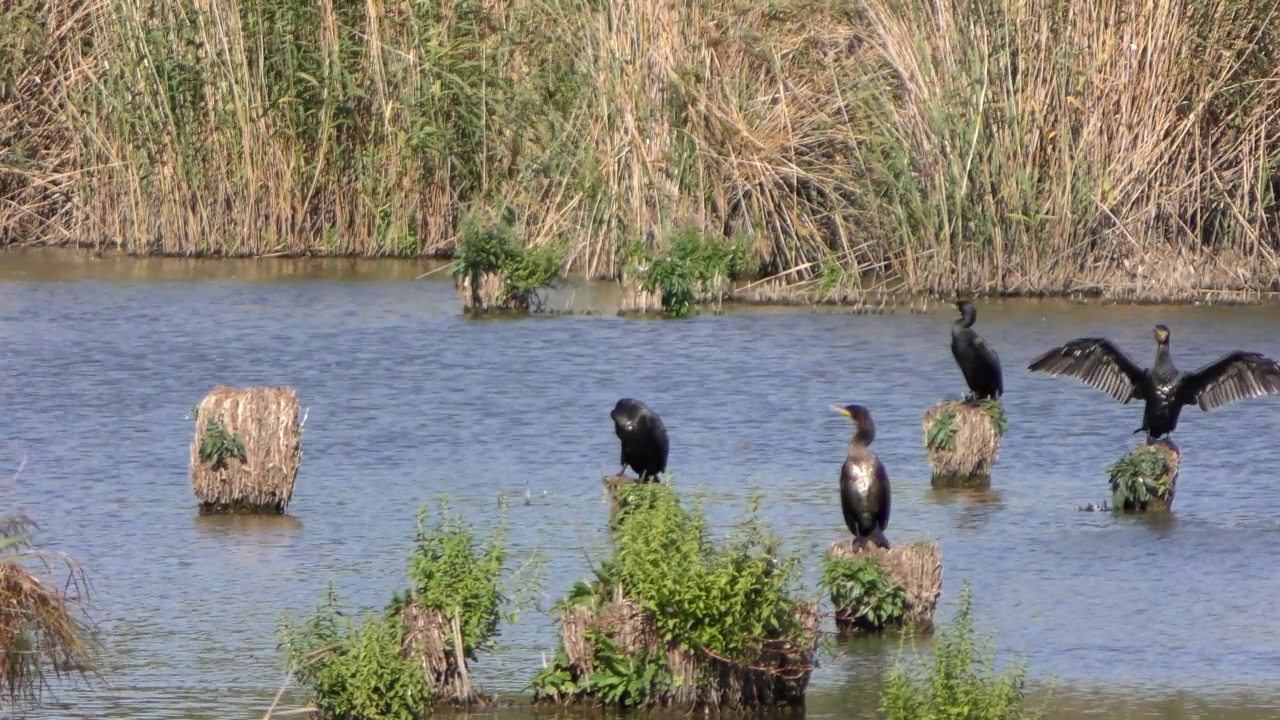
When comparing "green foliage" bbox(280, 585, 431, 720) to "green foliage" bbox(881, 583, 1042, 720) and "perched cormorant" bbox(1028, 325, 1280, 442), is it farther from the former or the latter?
"perched cormorant" bbox(1028, 325, 1280, 442)

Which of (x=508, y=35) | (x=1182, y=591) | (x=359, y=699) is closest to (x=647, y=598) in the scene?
(x=359, y=699)

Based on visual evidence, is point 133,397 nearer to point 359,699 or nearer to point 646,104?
point 646,104

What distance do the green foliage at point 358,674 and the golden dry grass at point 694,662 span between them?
21.8 inches

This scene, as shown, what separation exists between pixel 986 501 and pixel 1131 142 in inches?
258

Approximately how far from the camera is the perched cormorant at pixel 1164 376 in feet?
34.7

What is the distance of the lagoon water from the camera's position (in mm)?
7996

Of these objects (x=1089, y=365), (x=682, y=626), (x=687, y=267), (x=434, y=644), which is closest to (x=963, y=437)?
(x=1089, y=365)

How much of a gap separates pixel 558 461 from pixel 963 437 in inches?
92.6

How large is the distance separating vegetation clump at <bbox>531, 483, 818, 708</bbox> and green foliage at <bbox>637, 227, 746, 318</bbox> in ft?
32.4

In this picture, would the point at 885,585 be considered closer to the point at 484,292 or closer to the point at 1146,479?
the point at 1146,479

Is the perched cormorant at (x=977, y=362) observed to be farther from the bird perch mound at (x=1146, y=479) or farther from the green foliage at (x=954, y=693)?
the green foliage at (x=954, y=693)

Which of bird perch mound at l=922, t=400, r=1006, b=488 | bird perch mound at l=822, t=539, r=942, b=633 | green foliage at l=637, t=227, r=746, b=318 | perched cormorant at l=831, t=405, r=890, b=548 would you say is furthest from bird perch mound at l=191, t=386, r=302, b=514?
green foliage at l=637, t=227, r=746, b=318

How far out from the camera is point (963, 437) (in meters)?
11.0

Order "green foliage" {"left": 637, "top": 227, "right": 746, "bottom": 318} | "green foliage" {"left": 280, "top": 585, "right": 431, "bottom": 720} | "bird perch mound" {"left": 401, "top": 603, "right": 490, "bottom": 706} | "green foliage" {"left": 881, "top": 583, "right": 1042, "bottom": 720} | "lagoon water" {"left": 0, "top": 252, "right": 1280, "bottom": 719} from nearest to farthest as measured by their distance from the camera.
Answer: "green foliage" {"left": 881, "top": 583, "right": 1042, "bottom": 720} → "green foliage" {"left": 280, "top": 585, "right": 431, "bottom": 720} → "bird perch mound" {"left": 401, "top": 603, "right": 490, "bottom": 706} → "lagoon water" {"left": 0, "top": 252, "right": 1280, "bottom": 719} → "green foliage" {"left": 637, "top": 227, "right": 746, "bottom": 318}
